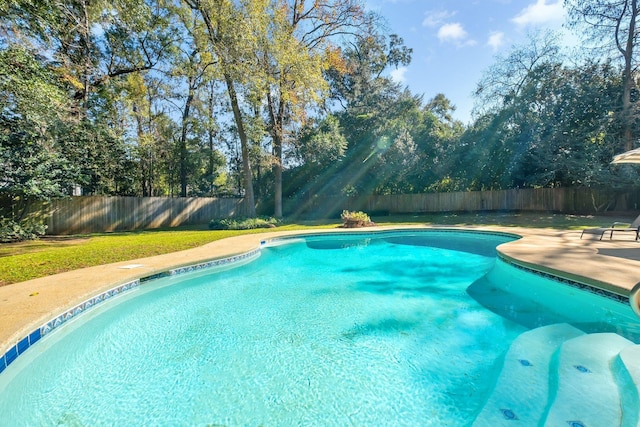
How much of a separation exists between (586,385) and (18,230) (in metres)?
12.6

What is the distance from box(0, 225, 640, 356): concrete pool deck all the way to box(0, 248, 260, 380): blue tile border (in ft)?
0.16

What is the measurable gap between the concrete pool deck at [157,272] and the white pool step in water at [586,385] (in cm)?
64

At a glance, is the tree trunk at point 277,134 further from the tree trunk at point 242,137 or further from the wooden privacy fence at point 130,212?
the wooden privacy fence at point 130,212

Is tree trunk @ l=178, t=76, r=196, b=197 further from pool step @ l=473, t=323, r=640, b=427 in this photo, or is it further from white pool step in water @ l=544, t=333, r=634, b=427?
white pool step in water @ l=544, t=333, r=634, b=427

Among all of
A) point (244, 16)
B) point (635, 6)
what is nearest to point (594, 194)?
point (635, 6)

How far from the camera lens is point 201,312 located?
420 centimetres

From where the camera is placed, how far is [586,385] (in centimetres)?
218

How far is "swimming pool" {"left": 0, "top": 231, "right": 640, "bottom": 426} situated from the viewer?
2207mm

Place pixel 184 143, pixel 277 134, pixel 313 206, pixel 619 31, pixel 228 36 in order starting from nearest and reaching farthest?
pixel 228 36 < pixel 619 31 < pixel 277 134 < pixel 184 143 < pixel 313 206

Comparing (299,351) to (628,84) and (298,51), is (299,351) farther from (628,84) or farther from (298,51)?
(628,84)

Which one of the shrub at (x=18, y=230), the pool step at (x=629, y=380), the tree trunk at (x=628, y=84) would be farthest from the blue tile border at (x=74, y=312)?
the tree trunk at (x=628, y=84)

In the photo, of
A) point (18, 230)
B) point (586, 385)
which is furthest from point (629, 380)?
point (18, 230)

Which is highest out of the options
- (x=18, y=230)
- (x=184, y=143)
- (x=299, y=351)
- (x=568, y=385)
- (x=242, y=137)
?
(x=184, y=143)

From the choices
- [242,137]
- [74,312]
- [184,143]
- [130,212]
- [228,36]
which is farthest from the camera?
[184,143]
